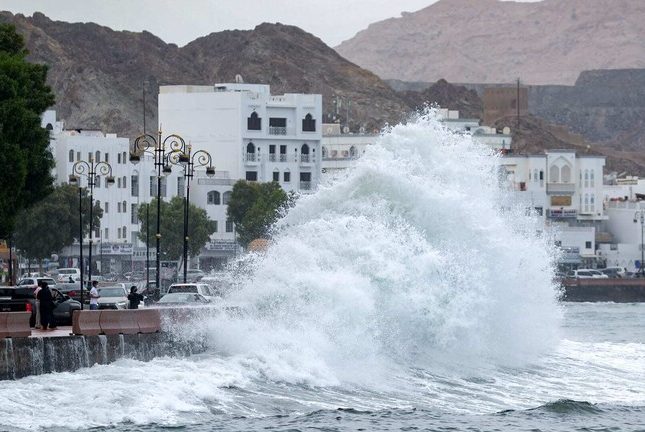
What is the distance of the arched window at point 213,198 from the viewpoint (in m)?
125

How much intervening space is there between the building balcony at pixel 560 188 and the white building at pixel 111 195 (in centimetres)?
3786

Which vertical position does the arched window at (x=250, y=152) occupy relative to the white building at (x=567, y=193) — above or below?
above

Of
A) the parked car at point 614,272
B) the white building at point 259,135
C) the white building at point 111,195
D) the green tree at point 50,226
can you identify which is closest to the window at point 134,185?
the white building at point 111,195

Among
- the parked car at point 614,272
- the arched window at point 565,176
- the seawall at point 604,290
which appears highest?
the arched window at point 565,176

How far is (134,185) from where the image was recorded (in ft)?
405

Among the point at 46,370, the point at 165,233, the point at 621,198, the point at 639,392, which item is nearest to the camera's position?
the point at 46,370

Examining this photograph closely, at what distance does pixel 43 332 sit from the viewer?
4119 centimetres

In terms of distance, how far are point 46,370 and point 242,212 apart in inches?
3276

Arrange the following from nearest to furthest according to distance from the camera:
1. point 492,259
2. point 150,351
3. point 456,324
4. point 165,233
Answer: point 150,351 < point 456,324 < point 492,259 < point 165,233

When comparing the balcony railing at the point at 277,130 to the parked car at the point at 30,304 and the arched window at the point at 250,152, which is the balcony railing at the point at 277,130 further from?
the parked car at the point at 30,304

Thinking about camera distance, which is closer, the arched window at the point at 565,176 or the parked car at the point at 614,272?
the parked car at the point at 614,272

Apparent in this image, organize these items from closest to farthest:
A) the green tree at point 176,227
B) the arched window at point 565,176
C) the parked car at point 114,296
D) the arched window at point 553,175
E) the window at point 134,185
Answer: the parked car at point 114,296 < the green tree at point 176,227 < the window at point 134,185 < the arched window at point 553,175 < the arched window at point 565,176

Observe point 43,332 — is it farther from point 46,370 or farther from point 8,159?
point 8,159

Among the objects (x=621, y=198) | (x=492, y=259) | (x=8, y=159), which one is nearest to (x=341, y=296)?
(x=492, y=259)
